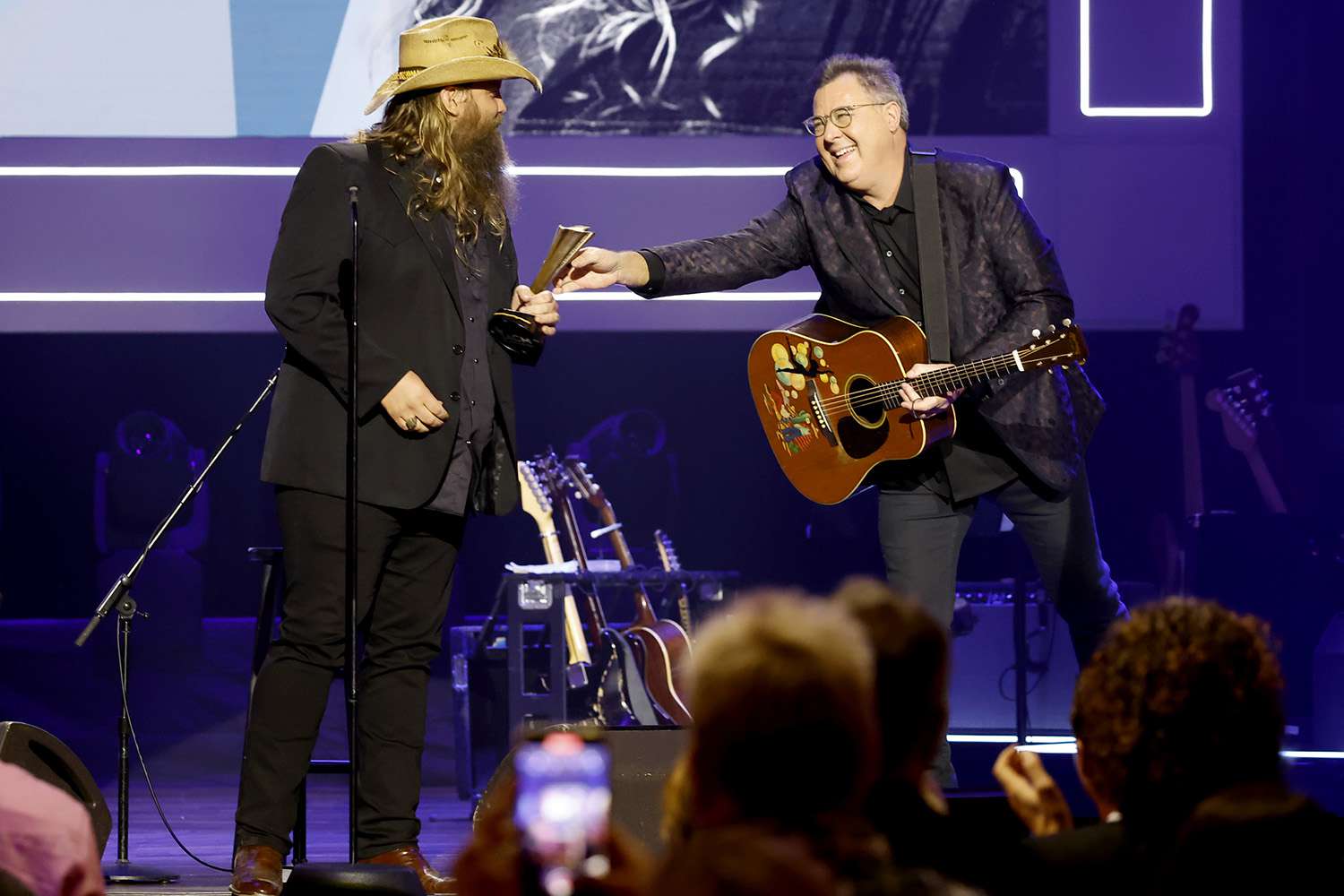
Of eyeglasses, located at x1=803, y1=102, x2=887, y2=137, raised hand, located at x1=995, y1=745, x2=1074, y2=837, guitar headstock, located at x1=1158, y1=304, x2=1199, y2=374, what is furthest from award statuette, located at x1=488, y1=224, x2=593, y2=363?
guitar headstock, located at x1=1158, y1=304, x2=1199, y2=374

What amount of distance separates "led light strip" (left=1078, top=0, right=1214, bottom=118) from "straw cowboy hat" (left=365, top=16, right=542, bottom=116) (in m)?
3.28

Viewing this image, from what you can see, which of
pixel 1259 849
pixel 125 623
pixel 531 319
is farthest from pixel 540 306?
pixel 1259 849

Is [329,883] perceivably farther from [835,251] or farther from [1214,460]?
[1214,460]

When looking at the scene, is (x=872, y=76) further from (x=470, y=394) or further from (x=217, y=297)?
(x=217, y=297)

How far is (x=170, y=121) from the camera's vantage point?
6281mm

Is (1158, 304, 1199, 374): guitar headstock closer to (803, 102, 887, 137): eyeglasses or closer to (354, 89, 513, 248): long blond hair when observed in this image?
(803, 102, 887, 137): eyeglasses

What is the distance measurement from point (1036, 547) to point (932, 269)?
0.77m

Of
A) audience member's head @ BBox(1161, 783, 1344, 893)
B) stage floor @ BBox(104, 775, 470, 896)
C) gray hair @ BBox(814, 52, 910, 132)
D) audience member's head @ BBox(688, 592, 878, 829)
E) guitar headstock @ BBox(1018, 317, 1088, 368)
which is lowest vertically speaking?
stage floor @ BBox(104, 775, 470, 896)

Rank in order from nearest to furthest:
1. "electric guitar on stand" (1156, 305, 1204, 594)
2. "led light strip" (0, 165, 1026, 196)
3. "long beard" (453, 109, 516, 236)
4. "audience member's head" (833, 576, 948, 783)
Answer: "audience member's head" (833, 576, 948, 783)
"long beard" (453, 109, 516, 236)
"led light strip" (0, 165, 1026, 196)
"electric guitar on stand" (1156, 305, 1204, 594)

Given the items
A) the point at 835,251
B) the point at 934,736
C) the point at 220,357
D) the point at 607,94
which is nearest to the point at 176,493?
the point at 220,357

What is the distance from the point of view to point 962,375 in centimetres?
403

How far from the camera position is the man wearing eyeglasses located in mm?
4117

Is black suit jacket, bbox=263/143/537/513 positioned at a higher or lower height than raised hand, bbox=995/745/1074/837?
higher

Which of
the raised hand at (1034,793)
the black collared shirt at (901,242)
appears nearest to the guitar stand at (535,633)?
the black collared shirt at (901,242)
